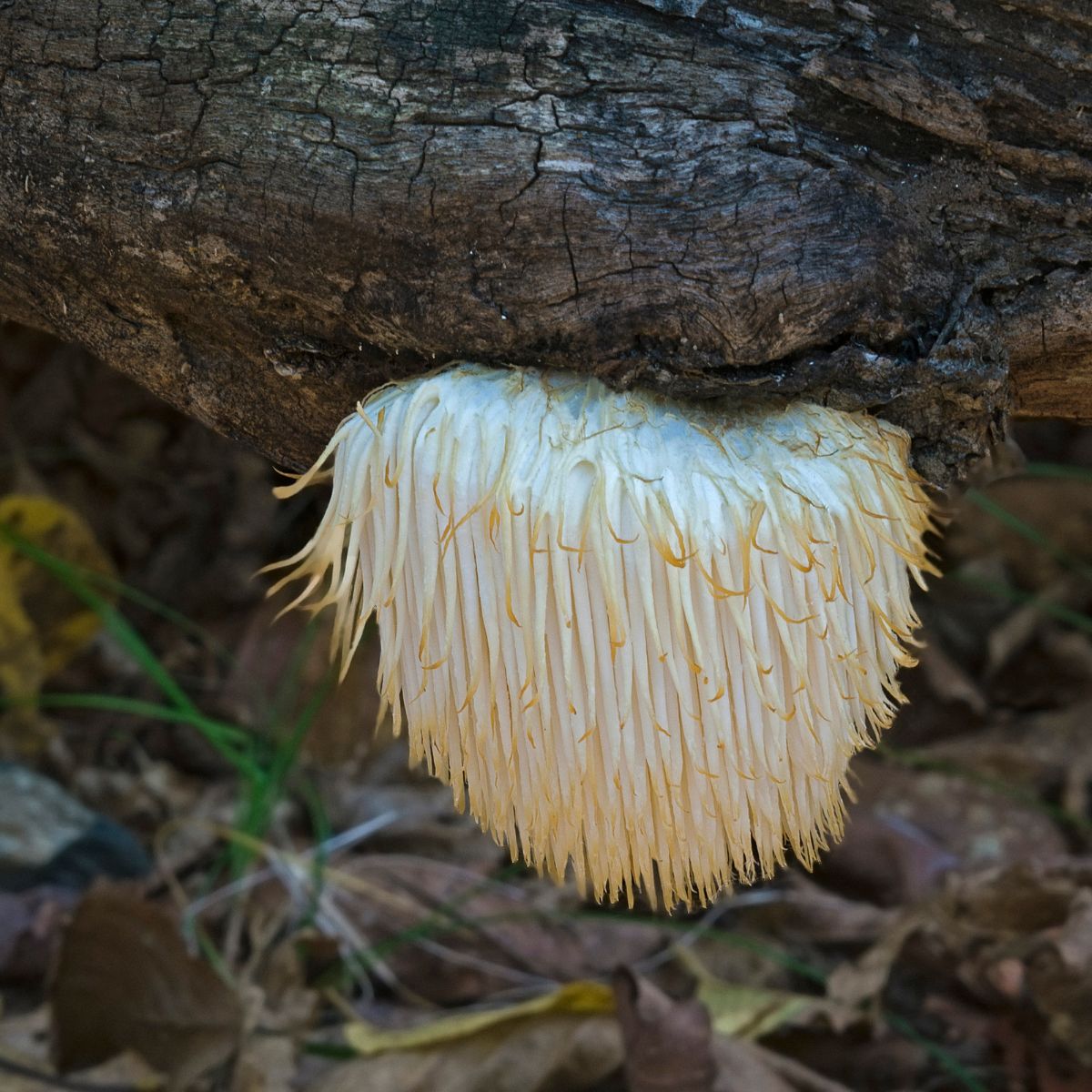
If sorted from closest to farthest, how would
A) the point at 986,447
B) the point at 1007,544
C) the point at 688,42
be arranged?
the point at 688,42 → the point at 986,447 → the point at 1007,544

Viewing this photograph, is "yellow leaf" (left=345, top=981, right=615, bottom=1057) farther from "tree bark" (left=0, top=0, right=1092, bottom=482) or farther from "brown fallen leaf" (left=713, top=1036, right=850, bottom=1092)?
"tree bark" (left=0, top=0, right=1092, bottom=482)

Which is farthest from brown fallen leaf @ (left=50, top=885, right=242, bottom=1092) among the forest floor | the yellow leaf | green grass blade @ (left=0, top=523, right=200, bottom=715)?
green grass blade @ (left=0, top=523, right=200, bottom=715)

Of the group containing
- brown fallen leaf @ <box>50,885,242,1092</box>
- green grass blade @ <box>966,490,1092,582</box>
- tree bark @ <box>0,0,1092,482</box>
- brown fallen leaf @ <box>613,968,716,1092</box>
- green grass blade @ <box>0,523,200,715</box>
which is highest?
tree bark @ <box>0,0,1092,482</box>

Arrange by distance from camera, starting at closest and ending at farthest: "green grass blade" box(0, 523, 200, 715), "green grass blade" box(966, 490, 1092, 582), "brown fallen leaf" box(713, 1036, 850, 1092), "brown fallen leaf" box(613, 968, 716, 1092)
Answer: "brown fallen leaf" box(613, 968, 716, 1092)
"brown fallen leaf" box(713, 1036, 850, 1092)
"green grass blade" box(0, 523, 200, 715)
"green grass blade" box(966, 490, 1092, 582)

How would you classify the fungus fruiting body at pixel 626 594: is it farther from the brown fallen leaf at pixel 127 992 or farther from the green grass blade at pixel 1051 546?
the green grass blade at pixel 1051 546

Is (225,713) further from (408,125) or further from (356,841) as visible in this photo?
(408,125)

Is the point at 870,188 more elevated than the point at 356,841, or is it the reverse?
the point at 870,188

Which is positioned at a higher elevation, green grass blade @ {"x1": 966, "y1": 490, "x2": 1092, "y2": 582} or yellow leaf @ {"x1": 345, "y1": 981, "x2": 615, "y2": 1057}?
green grass blade @ {"x1": 966, "y1": 490, "x2": 1092, "y2": 582}

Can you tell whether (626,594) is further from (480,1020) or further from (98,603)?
(98,603)

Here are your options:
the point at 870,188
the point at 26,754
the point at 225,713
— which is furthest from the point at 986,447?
the point at 26,754
